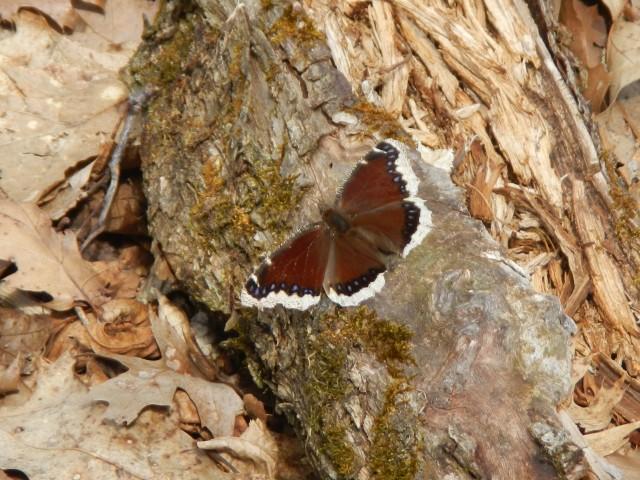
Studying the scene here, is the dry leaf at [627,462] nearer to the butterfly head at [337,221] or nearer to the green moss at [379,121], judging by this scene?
the butterfly head at [337,221]

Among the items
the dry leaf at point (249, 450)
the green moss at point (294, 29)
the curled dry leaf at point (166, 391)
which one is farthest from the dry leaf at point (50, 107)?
the dry leaf at point (249, 450)

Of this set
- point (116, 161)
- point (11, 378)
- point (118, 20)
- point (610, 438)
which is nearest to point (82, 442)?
point (11, 378)

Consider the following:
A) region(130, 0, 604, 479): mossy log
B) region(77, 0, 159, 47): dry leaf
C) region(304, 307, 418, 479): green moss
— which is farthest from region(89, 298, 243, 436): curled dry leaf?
region(77, 0, 159, 47): dry leaf

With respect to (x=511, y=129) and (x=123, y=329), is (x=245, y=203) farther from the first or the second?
(x=511, y=129)

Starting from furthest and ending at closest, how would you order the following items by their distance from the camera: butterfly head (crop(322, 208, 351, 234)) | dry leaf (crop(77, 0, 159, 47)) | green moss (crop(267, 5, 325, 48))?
dry leaf (crop(77, 0, 159, 47))
green moss (crop(267, 5, 325, 48))
butterfly head (crop(322, 208, 351, 234))

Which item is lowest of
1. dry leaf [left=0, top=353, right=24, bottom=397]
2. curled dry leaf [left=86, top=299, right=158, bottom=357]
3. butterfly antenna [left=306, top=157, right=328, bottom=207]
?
curled dry leaf [left=86, top=299, right=158, bottom=357]

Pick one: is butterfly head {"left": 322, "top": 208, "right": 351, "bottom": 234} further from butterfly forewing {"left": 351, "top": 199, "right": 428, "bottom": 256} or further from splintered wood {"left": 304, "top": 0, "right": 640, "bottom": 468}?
splintered wood {"left": 304, "top": 0, "right": 640, "bottom": 468}
